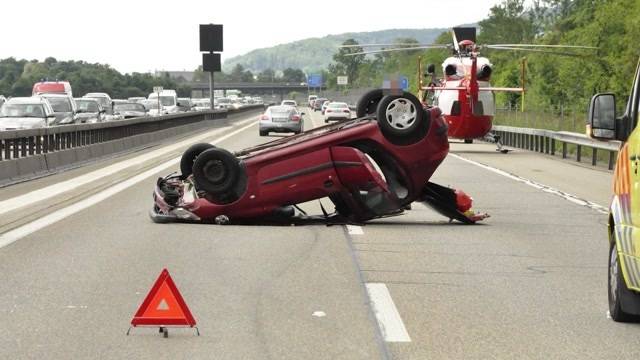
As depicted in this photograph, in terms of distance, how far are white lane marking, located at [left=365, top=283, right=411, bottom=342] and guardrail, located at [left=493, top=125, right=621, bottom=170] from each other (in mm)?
17892

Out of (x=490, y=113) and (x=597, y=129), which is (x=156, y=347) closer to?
(x=597, y=129)

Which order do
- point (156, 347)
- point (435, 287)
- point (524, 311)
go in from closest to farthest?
point (156, 347)
point (524, 311)
point (435, 287)

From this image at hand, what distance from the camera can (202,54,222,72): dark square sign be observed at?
8362 centimetres

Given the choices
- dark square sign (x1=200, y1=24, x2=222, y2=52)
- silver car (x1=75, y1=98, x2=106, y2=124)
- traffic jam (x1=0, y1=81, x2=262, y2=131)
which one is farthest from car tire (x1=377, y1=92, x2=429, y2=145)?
dark square sign (x1=200, y1=24, x2=222, y2=52)

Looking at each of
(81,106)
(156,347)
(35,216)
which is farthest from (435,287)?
(81,106)

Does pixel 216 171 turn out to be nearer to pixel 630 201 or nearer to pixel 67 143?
pixel 630 201

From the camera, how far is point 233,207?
1455 centimetres

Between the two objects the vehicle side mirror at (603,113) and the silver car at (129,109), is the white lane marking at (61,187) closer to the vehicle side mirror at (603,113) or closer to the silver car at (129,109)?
the vehicle side mirror at (603,113)

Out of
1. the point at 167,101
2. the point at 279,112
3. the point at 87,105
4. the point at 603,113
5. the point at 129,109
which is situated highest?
the point at 603,113

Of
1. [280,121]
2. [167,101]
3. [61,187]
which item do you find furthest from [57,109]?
[167,101]

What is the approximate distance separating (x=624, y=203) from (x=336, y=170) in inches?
257

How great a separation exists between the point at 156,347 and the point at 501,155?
29858 millimetres

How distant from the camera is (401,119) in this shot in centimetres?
1443

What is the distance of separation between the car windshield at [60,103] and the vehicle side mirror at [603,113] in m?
36.1
